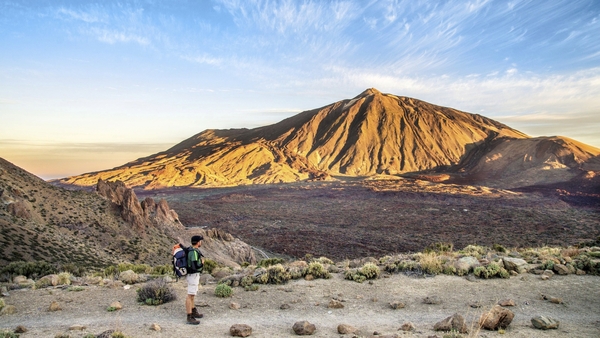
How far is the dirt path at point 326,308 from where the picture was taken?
24.9 feet

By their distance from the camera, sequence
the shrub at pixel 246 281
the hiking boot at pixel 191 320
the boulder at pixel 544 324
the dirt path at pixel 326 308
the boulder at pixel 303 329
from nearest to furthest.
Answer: the boulder at pixel 303 329, the boulder at pixel 544 324, the dirt path at pixel 326 308, the hiking boot at pixel 191 320, the shrub at pixel 246 281

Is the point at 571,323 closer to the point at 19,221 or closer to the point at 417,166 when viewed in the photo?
the point at 19,221

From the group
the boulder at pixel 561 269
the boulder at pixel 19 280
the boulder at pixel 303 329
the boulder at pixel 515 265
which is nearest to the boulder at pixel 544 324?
the boulder at pixel 303 329

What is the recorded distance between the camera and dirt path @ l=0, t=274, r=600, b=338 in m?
7.59

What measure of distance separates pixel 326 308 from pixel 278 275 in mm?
2362

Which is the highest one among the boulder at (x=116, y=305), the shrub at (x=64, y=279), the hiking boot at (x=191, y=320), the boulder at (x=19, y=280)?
the hiking boot at (x=191, y=320)

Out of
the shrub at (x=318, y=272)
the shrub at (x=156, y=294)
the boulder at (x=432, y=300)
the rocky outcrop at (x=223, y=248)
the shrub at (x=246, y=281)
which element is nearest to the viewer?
the shrub at (x=156, y=294)

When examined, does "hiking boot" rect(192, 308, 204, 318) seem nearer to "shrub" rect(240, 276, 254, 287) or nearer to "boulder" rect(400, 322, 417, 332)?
"shrub" rect(240, 276, 254, 287)

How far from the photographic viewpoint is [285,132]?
15488 centimetres

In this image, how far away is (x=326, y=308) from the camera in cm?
923

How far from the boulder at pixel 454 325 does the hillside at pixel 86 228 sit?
1601cm

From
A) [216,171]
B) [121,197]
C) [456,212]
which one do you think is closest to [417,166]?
[216,171]

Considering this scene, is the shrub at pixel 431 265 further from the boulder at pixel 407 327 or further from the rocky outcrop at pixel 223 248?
the rocky outcrop at pixel 223 248

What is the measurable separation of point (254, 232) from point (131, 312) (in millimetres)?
36862
